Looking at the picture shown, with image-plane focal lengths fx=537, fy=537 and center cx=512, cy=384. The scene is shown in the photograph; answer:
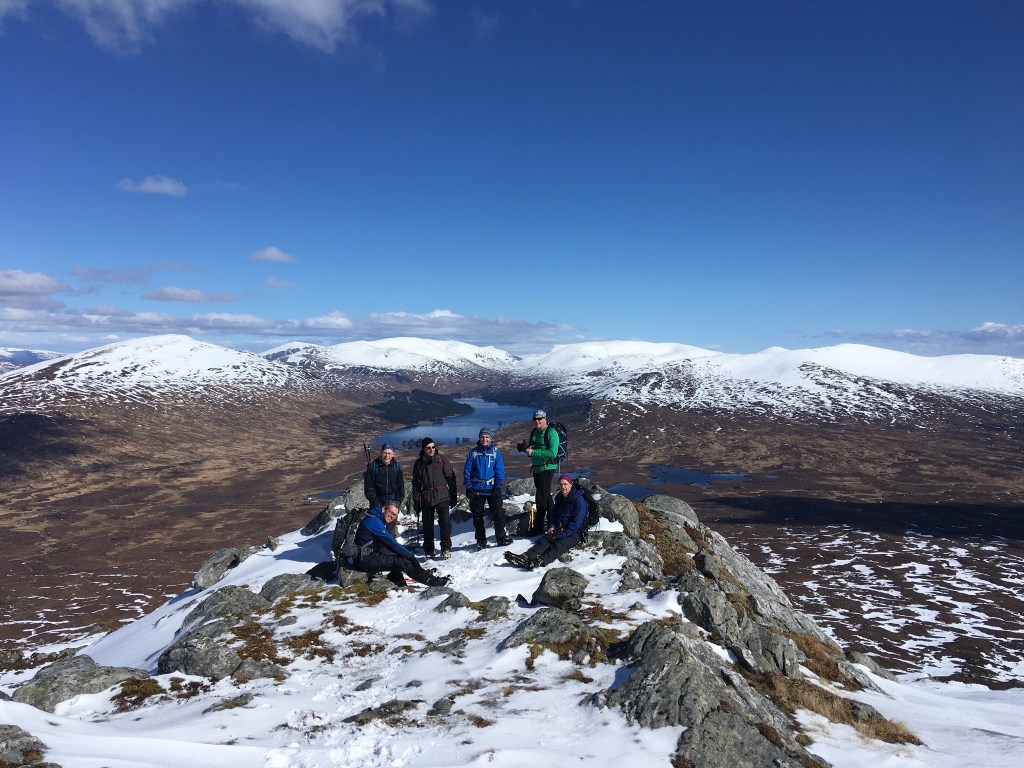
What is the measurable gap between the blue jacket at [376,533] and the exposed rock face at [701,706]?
8.46m

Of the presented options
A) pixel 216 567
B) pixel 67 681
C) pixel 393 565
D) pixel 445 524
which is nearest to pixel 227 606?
pixel 67 681

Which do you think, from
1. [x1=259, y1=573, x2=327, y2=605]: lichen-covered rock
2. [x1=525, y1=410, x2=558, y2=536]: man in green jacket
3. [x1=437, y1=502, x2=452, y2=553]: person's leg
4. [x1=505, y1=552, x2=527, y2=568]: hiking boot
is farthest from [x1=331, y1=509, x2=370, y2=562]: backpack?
[x1=525, y1=410, x2=558, y2=536]: man in green jacket

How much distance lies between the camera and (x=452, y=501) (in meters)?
18.7

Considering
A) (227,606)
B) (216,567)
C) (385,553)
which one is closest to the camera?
(227,606)

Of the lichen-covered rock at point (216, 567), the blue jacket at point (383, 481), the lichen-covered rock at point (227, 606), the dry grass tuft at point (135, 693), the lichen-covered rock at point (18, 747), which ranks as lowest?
the lichen-covered rock at point (216, 567)

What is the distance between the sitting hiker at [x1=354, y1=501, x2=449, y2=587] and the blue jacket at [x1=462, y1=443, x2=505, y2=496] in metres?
2.99

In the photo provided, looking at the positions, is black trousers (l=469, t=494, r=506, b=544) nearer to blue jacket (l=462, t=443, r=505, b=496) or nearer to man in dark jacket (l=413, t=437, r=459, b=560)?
blue jacket (l=462, t=443, r=505, b=496)

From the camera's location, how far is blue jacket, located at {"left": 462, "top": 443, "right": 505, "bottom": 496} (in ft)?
60.9

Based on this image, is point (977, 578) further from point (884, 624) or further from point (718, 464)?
point (718, 464)

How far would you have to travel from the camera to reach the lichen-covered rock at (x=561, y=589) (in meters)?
14.6

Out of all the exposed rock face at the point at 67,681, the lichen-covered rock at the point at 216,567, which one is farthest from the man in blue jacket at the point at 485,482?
the lichen-covered rock at the point at 216,567

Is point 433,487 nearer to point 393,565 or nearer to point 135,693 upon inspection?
point 393,565

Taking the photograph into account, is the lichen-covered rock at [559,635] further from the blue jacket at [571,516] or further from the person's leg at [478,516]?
the person's leg at [478,516]

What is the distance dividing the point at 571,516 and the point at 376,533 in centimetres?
643
